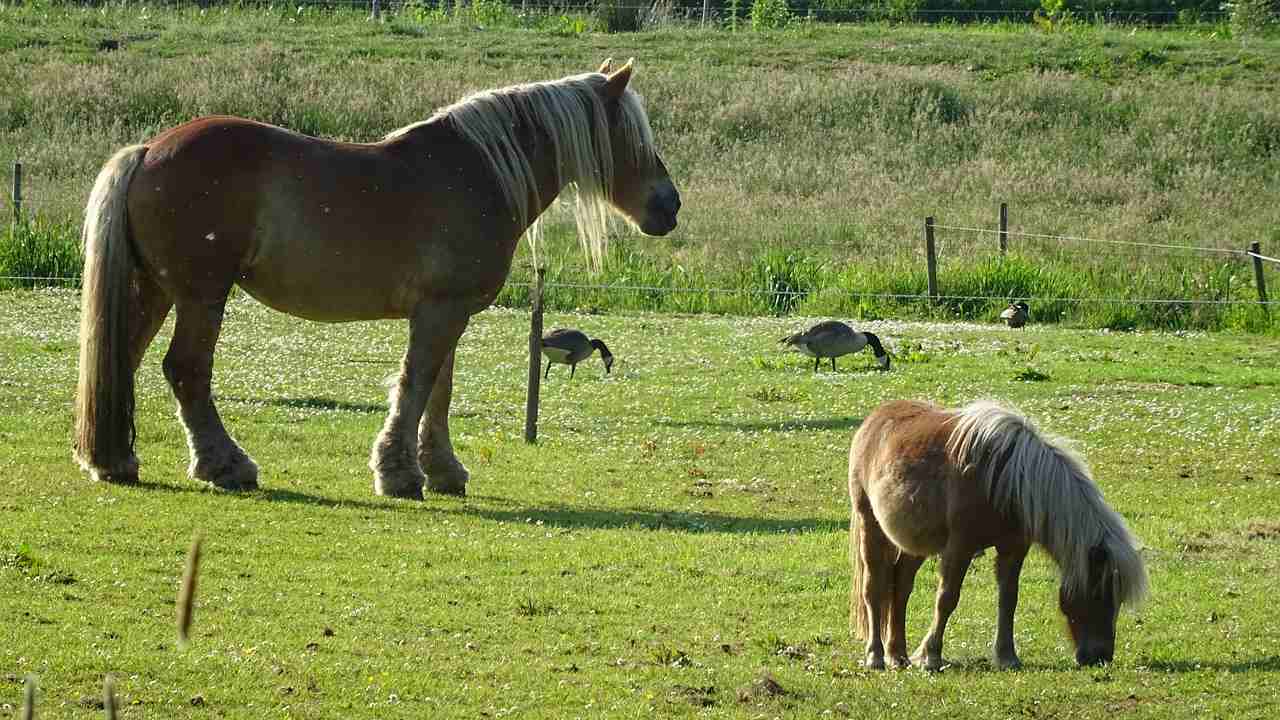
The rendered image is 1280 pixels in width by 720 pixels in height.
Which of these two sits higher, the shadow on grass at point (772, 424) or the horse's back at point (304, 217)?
the horse's back at point (304, 217)

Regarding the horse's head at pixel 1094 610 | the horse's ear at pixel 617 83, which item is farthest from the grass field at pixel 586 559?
the horse's ear at pixel 617 83

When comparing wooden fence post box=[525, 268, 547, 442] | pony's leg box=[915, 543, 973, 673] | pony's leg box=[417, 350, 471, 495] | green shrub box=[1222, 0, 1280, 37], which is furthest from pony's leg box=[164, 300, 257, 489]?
green shrub box=[1222, 0, 1280, 37]

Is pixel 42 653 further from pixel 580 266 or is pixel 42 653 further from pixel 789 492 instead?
pixel 580 266

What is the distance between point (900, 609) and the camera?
8.84 meters

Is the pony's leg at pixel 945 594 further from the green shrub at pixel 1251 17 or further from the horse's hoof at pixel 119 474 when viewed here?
the green shrub at pixel 1251 17

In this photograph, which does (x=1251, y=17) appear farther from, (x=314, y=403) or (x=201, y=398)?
(x=201, y=398)

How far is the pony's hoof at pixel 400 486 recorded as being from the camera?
13133 mm

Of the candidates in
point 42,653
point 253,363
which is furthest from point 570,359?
point 42,653

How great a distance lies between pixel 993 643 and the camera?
9.20m

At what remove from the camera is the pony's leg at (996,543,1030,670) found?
8.62m

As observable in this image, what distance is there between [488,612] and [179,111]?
38984 mm

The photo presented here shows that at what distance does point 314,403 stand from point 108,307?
21.5 feet

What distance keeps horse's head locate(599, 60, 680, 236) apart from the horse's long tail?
367 centimetres

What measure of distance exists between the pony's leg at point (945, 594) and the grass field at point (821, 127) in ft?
66.0
